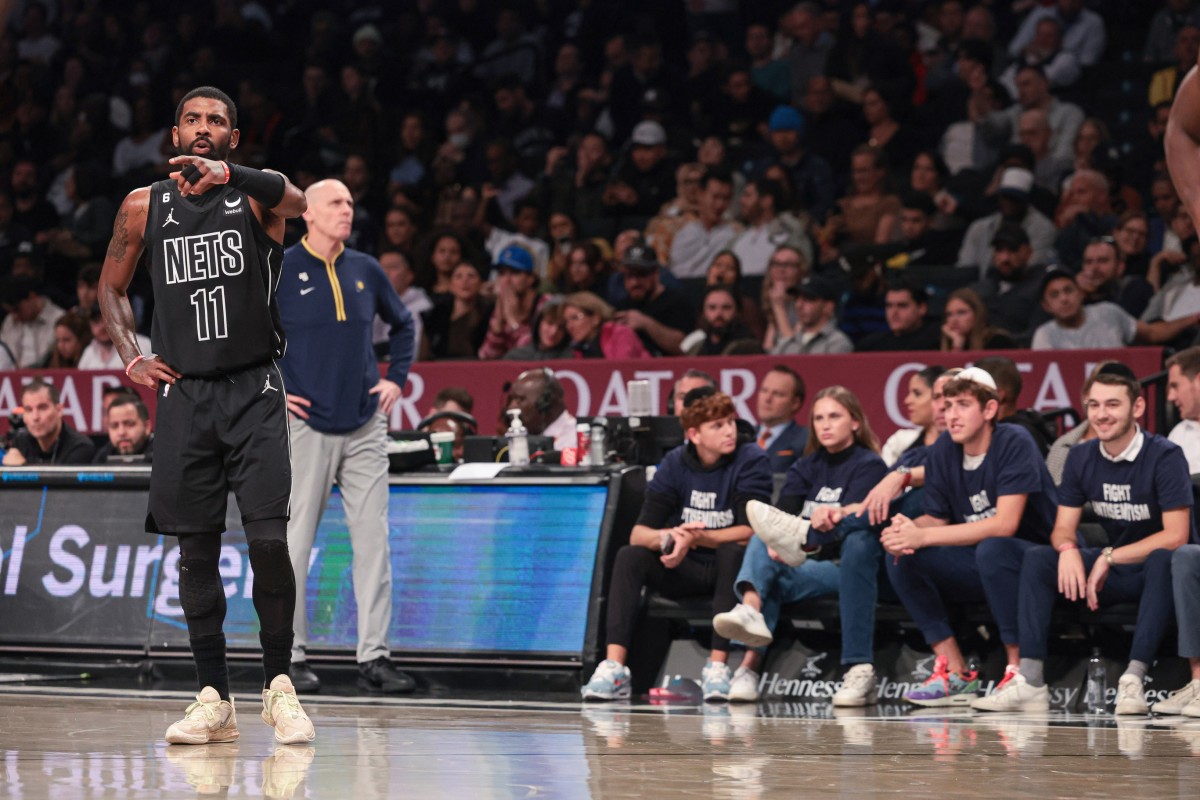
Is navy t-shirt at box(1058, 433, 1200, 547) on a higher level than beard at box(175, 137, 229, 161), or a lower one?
lower

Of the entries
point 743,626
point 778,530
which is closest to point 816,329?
point 778,530

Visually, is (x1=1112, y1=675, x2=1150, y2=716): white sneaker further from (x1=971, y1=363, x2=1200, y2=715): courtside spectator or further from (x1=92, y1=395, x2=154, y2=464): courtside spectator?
(x1=92, y1=395, x2=154, y2=464): courtside spectator

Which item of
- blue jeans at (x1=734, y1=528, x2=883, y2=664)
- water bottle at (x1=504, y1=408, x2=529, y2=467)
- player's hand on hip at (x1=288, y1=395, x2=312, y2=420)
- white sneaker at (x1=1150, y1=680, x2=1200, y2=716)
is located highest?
player's hand on hip at (x1=288, y1=395, x2=312, y2=420)

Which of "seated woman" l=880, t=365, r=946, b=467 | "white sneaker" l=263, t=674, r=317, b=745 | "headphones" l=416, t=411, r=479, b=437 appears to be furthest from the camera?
"headphones" l=416, t=411, r=479, b=437

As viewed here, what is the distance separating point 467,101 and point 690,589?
10.2 meters

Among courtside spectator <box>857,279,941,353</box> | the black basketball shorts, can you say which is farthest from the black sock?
courtside spectator <box>857,279,941,353</box>

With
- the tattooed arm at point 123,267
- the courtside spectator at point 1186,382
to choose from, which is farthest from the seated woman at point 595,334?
the tattooed arm at point 123,267

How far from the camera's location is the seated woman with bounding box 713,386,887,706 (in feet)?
25.2

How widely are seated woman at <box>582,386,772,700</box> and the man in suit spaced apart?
1253 mm

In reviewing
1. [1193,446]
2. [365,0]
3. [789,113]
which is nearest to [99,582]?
[1193,446]

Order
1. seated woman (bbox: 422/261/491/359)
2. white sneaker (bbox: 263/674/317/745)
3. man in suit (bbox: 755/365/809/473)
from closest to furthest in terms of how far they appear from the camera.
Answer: white sneaker (bbox: 263/674/317/745) < man in suit (bbox: 755/365/809/473) < seated woman (bbox: 422/261/491/359)

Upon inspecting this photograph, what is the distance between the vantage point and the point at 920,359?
34.0 ft

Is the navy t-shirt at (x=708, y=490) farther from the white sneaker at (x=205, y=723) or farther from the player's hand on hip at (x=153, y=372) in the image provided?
the player's hand on hip at (x=153, y=372)

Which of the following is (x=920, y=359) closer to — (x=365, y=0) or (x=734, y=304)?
(x=734, y=304)
